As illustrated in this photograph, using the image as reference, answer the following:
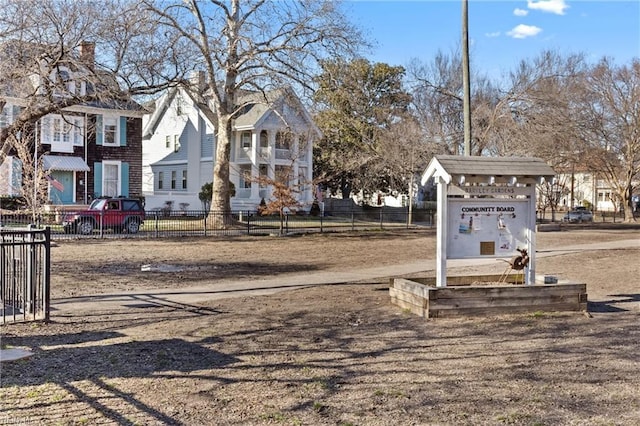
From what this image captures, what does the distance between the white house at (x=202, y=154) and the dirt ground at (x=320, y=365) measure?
32.0m

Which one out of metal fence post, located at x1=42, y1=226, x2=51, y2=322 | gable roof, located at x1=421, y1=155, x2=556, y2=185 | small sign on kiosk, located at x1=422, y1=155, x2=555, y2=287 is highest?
gable roof, located at x1=421, y1=155, x2=556, y2=185

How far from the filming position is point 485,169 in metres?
10.7

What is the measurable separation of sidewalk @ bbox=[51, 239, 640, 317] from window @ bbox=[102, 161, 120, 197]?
1076 inches

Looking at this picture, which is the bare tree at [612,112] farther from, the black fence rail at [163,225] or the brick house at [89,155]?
the brick house at [89,155]

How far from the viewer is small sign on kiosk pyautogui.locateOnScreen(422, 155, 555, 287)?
35.0 feet

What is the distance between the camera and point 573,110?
127 feet

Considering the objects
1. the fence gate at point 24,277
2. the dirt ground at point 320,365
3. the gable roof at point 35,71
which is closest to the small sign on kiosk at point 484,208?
the dirt ground at point 320,365

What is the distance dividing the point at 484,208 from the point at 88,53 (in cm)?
1413

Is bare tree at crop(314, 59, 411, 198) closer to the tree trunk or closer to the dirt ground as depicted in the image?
the tree trunk

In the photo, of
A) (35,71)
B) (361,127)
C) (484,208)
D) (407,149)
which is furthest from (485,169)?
(361,127)

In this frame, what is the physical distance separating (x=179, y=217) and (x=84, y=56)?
35.0ft

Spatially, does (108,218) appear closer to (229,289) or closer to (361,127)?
(229,289)

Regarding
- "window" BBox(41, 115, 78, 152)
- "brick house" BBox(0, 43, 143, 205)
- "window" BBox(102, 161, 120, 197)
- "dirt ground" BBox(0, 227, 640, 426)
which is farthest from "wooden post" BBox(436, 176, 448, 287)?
"window" BBox(102, 161, 120, 197)

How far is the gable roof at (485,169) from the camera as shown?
1048 cm
